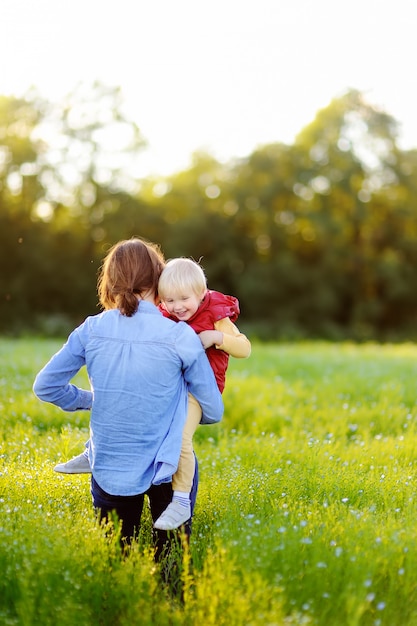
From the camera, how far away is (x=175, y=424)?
14.9ft

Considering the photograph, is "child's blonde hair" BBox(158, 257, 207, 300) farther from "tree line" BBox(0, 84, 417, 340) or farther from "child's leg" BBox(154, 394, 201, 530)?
"tree line" BBox(0, 84, 417, 340)

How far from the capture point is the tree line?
118ft

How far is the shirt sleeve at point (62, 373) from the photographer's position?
453 centimetres

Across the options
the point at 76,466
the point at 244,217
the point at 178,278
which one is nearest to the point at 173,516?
the point at 76,466

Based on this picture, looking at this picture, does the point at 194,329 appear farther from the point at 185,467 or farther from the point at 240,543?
the point at 240,543

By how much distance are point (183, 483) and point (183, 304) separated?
118 cm

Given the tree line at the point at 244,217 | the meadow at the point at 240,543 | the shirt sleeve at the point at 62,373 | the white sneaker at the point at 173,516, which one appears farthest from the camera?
the tree line at the point at 244,217

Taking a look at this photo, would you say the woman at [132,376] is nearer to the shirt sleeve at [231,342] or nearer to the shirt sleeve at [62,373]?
the shirt sleeve at [62,373]

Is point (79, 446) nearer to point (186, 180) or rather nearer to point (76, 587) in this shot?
point (76, 587)

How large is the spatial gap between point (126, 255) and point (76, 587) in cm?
199

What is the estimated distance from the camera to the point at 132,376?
4398 millimetres

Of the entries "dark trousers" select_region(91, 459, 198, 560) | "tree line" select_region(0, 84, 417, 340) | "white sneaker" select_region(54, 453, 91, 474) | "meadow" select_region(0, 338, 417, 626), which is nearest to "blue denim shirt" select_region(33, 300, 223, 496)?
"dark trousers" select_region(91, 459, 198, 560)

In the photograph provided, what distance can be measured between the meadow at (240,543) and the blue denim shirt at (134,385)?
0.42 metres

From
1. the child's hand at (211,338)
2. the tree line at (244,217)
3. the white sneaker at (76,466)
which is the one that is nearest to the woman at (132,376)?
the child's hand at (211,338)
